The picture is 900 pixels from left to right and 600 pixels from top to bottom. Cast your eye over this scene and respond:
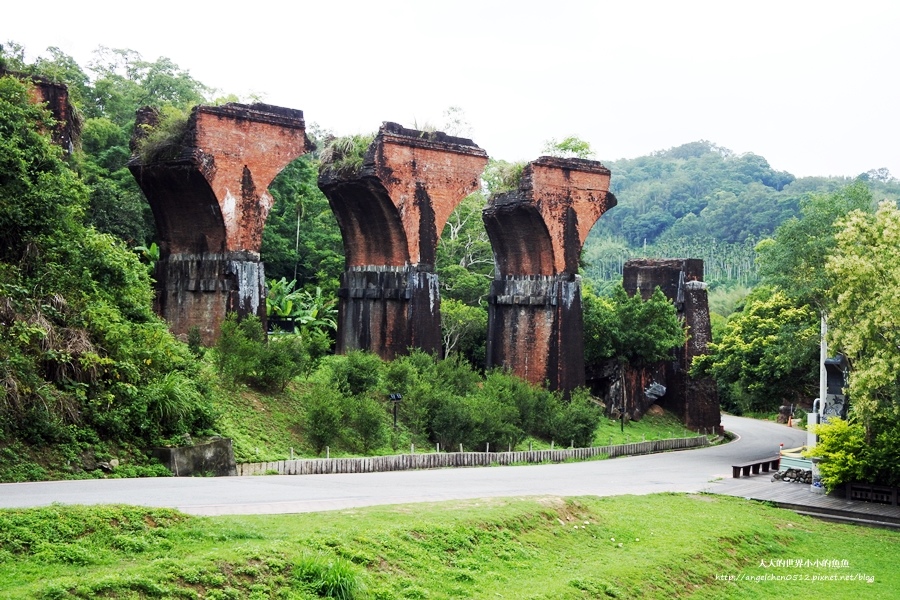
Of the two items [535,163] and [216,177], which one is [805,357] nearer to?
[535,163]

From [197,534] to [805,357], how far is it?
1903 centimetres

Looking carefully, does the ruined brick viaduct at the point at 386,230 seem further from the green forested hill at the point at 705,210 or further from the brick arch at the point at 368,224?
the green forested hill at the point at 705,210

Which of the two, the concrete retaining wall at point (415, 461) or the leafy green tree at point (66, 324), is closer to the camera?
the leafy green tree at point (66, 324)

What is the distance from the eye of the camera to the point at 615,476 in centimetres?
1852

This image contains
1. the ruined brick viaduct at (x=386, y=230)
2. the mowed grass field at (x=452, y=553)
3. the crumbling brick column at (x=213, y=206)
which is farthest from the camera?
the ruined brick viaduct at (x=386, y=230)

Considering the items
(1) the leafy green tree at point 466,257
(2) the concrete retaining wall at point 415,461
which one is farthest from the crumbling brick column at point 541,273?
(1) the leafy green tree at point 466,257

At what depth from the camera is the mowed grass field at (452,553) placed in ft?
24.1

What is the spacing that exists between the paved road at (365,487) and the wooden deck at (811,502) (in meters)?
0.68

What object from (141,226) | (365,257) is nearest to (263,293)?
(365,257)

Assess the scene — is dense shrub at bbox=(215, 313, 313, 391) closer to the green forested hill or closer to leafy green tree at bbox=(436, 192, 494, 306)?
leafy green tree at bbox=(436, 192, 494, 306)

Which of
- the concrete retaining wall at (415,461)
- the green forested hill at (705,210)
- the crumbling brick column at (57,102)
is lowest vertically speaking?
the concrete retaining wall at (415,461)

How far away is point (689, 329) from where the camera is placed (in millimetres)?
32906

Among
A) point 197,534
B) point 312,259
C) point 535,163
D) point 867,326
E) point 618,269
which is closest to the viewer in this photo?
point 197,534

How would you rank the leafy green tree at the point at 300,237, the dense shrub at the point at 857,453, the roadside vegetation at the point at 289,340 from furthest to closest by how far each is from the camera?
the leafy green tree at the point at 300,237
the dense shrub at the point at 857,453
the roadside vegetation at the point at 289,340
